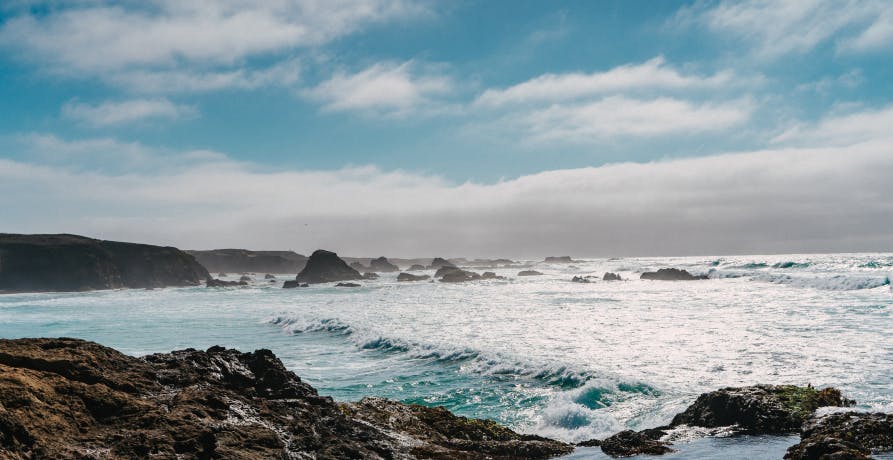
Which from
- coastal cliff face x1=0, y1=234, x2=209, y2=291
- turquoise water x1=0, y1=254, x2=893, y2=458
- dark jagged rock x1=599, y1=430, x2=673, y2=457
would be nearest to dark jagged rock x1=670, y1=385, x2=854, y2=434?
turquoise water x1=0, y1=254, x2=893, y2=458

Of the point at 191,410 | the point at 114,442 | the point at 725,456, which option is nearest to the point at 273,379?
the point at 191,410

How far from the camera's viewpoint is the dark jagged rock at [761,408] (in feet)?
25.7

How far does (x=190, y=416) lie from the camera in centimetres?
502

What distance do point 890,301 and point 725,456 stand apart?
32496 millimetres

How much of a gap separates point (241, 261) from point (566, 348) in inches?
5966

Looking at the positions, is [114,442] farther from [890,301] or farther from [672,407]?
[890,301]

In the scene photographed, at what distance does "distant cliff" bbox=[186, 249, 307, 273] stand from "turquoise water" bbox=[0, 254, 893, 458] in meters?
121

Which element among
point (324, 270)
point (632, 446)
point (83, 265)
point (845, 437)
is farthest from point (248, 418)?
point (83, 265)

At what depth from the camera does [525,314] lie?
29734 millimetres

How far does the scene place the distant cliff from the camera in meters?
152

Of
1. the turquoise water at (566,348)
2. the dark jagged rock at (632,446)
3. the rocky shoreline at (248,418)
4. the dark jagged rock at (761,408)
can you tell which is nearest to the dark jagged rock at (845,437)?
the rocky shoreline at (248,418)

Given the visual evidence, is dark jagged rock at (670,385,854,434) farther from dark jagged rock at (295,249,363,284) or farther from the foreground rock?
dark jagged rock at (295,249,363,284)

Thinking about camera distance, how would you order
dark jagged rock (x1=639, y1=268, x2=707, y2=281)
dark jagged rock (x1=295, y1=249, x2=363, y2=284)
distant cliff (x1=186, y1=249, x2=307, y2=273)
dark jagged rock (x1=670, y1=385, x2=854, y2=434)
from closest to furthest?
dark jagged rock (x1=670, y1=385, x2=854, y2=434)
dark jagged rock (x1=639, y1=268, x2=707, y2=281)
dark jagged rock (x1=295, y1=249, x2=363, y2=284)
distant cliff (x1=186, y1=249, x2=307, y2=273)

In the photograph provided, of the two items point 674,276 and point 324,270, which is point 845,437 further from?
point 324,270
